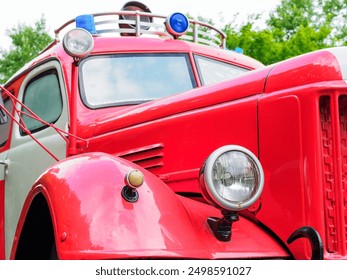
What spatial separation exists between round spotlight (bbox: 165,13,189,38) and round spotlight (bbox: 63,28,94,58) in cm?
114

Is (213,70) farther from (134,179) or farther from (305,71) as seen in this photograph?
(134,179)

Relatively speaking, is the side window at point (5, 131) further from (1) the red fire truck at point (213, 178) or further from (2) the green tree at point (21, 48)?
(2) the green tree at point (21, 48)

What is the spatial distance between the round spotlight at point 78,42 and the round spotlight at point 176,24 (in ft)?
3.74

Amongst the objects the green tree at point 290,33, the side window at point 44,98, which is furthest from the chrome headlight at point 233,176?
the green tree at point 290,33

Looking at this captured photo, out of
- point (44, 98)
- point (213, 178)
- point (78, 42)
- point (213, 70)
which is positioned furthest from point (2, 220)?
point (213, 178)

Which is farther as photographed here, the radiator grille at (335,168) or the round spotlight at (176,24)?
the round spotlight at (176,24)

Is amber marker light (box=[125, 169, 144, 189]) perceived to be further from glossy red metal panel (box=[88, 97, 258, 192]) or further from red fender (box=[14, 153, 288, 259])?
glossy red metal panel (box=[88, 97, 258, 192])

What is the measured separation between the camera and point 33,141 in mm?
4625

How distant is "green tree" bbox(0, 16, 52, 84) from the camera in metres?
30.1

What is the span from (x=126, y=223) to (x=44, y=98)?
2.40m

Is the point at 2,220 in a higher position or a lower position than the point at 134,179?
lower

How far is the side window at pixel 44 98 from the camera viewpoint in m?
4.46

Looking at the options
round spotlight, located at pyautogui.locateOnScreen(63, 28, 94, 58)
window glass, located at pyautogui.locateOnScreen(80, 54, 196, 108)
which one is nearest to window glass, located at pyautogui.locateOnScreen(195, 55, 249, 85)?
window glass, located at pyautogui.locateOnScreen(80, 54, 196, 108)
